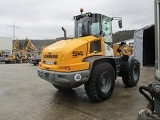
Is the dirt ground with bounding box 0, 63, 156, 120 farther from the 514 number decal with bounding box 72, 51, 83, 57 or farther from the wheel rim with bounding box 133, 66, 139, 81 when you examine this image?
the 514 number decal with bounding box 72, 51, 83, 57

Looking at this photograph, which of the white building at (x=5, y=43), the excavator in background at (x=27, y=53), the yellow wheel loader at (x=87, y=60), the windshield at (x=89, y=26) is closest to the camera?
the yellow wheel loader at (x=87, y=60)

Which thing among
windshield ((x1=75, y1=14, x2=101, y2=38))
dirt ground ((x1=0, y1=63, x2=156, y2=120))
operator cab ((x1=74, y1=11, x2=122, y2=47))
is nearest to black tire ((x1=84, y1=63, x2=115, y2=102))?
dirt ground ((x1=0, y1=63, x2=156, y2=120))

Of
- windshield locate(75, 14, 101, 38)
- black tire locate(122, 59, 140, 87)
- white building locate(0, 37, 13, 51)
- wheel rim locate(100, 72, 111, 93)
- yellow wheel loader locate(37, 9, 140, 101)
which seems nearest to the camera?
yellow wheel loader locate(37, 9, 140, 101)

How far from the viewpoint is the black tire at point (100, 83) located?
21.1 ft

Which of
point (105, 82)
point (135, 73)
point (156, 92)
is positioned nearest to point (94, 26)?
point (105, 82)

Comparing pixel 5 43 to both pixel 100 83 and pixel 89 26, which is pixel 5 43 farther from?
pixel 100 83

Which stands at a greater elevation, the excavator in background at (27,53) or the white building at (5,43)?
the white building at (5,43)

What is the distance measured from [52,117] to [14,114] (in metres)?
1.05

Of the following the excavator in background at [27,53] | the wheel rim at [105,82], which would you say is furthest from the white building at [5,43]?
the wheel rim at [105,82]

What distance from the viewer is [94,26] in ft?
24.4

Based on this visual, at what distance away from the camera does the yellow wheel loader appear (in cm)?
615

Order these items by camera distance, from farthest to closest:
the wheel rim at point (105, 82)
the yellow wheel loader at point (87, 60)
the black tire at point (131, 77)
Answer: the black tire at point (131, 77)
the wheel rim at point (105, 82)
the yellow wheel loader at point (87, 60)

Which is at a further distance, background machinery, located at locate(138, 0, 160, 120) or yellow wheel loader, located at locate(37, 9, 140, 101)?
yellow wheel loader, located at locate(37, 9, 140, 101)

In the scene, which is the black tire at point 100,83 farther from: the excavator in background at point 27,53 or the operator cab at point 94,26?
the excavator in background at point 27,53
